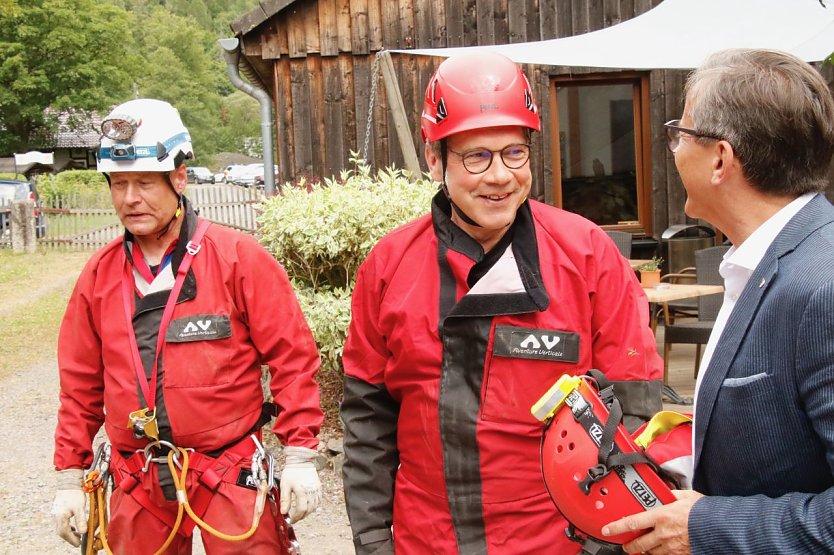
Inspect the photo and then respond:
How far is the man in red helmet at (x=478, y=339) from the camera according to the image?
7.24ft

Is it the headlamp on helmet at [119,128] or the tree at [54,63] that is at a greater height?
the tree at [54,63]

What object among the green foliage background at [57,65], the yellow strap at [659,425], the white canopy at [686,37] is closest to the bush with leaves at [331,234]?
the white canopy at [686,37]

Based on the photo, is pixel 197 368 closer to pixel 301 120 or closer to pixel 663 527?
pixel 663 527

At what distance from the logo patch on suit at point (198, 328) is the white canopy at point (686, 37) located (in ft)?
17.1

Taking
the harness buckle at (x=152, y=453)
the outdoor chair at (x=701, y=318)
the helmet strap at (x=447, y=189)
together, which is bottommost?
the outdoor chair at (x=701, y=318)

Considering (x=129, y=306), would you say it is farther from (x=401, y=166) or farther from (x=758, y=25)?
(x=401, y=166)

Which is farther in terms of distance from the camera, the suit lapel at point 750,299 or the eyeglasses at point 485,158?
the eyeglasses at point 485,158

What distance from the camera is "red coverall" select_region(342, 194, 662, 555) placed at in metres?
2.20

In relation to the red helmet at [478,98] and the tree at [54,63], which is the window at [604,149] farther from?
the tree at [54,63]

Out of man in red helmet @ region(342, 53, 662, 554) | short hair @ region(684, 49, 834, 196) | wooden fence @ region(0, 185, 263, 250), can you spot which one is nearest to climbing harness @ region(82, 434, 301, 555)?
man in red helmet @ region(342, 53, 662, 554)

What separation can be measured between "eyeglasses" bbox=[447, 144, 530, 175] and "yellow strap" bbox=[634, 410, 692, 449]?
2.50ft

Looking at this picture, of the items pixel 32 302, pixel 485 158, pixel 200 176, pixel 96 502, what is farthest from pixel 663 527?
pixel 200 176

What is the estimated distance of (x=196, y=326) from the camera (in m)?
2.97

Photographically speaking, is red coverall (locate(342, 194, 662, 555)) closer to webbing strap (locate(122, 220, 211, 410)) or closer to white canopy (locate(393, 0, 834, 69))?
webbing strap (locate(122, 220, 211, 410))
